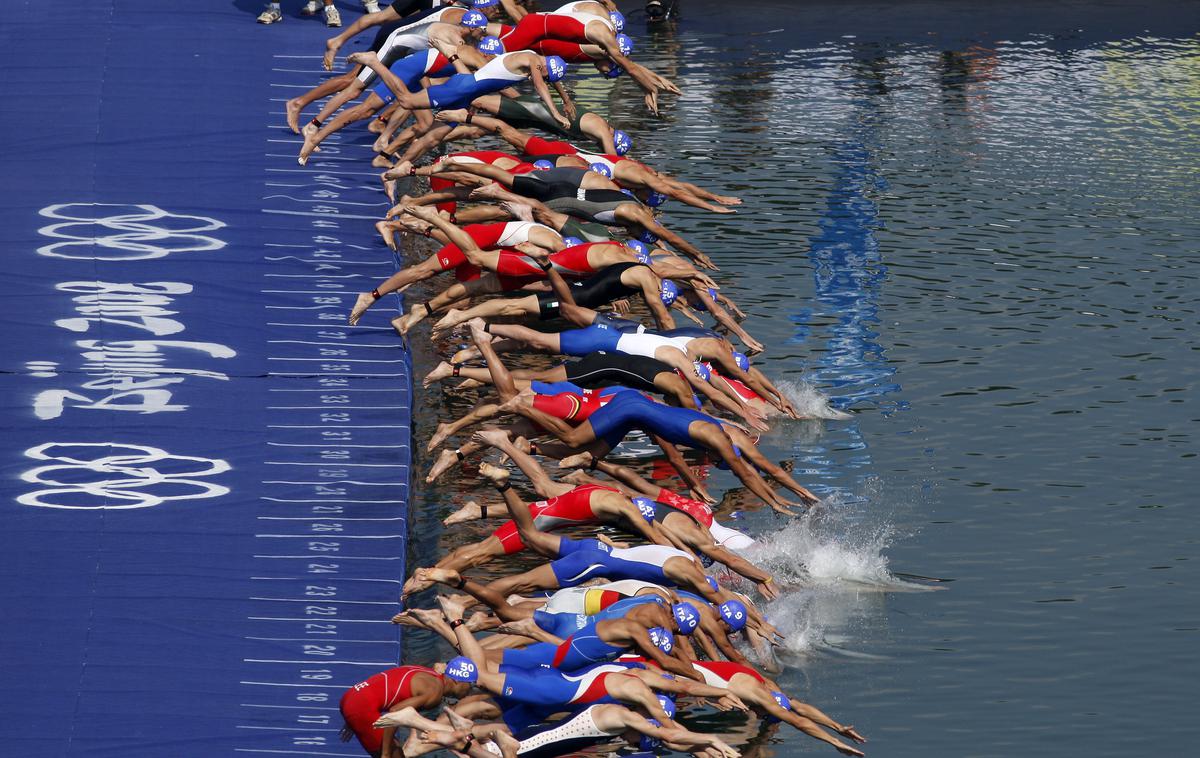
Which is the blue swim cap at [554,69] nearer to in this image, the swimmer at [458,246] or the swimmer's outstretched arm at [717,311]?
the swimmer at [458,246]

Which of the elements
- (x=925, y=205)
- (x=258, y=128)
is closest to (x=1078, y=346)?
(x=925, y=205)

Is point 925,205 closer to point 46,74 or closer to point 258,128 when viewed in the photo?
point 258,128

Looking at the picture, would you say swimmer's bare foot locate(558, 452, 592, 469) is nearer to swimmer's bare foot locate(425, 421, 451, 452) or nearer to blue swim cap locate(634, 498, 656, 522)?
blue swim cap locate(634, 498, 656, 522)

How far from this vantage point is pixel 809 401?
55.8ft

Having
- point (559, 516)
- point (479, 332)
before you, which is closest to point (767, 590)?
point (559, 516)

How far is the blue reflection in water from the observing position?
16.4m

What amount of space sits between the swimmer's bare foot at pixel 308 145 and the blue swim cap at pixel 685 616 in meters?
9.28

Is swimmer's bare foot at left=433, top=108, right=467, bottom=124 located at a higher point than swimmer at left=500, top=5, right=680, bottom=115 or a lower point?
lower

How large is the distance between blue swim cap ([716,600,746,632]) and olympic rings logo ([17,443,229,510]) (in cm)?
383

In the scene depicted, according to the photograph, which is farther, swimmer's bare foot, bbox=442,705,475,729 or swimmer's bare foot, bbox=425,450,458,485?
swimmer's bare foot, bbox=425,450,458,485

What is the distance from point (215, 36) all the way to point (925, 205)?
9167mm

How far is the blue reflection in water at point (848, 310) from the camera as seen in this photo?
16375 mm

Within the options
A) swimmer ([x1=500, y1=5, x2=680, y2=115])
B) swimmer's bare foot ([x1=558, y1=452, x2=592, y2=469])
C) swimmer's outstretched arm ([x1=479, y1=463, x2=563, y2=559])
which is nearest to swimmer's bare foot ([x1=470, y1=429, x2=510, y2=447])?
swimmer's outstretched arm ([x1=479, y1=463, x2=563, y2=559])

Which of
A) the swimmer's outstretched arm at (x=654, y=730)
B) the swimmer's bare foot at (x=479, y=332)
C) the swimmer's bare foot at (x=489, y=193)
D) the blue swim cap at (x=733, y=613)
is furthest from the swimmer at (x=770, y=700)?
the swimmer's bare foot at (x=489, y=193)
